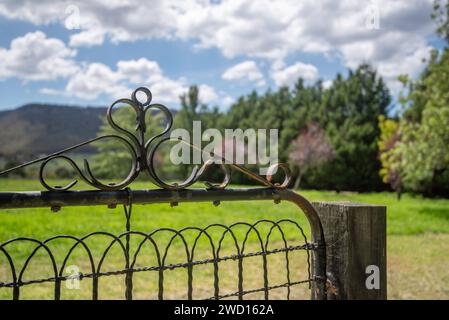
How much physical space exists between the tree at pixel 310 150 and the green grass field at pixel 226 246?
1313 centimetres

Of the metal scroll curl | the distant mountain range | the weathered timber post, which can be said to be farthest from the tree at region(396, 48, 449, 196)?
the distant mountain range

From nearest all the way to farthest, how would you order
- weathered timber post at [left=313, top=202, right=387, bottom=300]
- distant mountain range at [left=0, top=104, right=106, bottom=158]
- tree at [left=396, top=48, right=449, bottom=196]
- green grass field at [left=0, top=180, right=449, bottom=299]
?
weathered timber post at [left=313, top=202, right=387, bottom=300] → green grass field at [left=0, top=180, right=449, bottom=299] → tree at [left=396, top=48, right=449, bottom=196] → distant mountain range at [left=0, top=104, right=106, bottom=158]

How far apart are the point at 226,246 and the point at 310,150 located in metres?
20.5

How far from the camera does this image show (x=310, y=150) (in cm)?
2755

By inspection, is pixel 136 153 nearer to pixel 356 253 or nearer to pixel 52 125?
pixel 356 253

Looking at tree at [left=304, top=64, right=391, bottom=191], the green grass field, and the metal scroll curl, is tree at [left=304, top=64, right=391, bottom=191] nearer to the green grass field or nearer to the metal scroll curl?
the green grass field

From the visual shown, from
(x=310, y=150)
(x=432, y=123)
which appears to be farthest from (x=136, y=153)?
(x=310, y=150)

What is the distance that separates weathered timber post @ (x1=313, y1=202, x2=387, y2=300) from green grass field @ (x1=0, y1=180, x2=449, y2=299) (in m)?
3.75

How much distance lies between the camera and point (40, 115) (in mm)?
54406

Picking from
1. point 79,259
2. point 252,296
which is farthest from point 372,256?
point 79,259

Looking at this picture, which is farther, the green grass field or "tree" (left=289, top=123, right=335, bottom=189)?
"tree" (left=289, top=123, right=335, bottom=189)

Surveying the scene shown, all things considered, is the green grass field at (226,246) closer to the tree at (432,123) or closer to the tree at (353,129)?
the tree at (432,123)

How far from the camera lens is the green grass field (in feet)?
17.6

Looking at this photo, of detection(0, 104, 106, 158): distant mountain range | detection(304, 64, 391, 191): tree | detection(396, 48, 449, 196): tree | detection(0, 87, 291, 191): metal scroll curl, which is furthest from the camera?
detection(0, 104, 106, 158): distant mountain range
